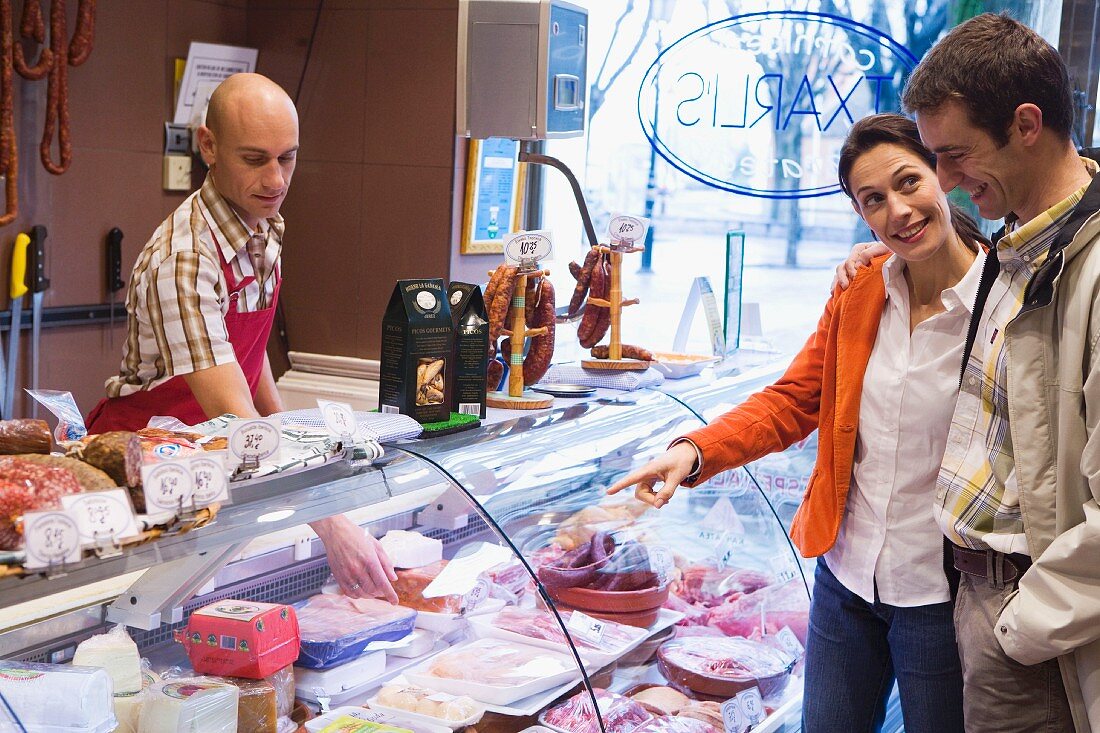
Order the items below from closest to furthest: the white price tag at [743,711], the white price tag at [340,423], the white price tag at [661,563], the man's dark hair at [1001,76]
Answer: the man's dark hair at [1001,76] < the white price tag at [340,423] < the white price tag at [743,711] < the white price tag at [661,563]

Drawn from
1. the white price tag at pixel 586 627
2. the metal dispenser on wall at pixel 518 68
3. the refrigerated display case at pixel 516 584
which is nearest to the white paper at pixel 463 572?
the refrigerated display case at pixel 516 584

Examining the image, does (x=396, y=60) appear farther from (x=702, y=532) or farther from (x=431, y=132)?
(x=702, y=532)

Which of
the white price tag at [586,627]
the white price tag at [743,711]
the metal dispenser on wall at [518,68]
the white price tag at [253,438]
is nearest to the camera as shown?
the white price tag at [253,438]

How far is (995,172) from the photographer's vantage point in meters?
1.85

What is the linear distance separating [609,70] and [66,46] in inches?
94.5

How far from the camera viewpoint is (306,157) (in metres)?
5.06

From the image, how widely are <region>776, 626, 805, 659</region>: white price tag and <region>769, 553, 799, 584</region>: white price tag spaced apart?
0.13 meters

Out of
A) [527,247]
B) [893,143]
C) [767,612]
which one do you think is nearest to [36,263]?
[527,247]

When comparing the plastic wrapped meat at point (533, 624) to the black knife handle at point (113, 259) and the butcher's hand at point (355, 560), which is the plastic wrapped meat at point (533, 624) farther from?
the black knife handle at point (113, 259)

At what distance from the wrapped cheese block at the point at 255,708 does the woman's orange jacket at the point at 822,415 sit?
937mm

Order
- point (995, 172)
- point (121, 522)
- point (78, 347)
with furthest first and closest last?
point (78, 347), point (995, 172), point (121, 522)

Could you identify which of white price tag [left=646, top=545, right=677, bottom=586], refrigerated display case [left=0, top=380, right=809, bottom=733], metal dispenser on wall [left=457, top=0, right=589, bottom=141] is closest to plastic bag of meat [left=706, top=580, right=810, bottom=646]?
refrigerated display case [left=0, top=380, right=809, bottom=733]

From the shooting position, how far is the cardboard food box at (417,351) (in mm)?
2119

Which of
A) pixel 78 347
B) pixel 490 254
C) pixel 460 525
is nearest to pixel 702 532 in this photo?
pixel 460 525
